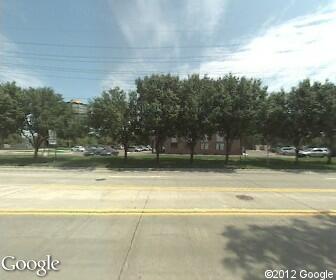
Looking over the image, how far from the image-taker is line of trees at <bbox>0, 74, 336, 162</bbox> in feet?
91.6

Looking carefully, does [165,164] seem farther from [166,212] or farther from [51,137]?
[166,212]

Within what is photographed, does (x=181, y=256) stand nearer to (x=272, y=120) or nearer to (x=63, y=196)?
(x=63, y=196)

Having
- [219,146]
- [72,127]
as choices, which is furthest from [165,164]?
[219,146]

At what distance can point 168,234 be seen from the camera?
7137mm

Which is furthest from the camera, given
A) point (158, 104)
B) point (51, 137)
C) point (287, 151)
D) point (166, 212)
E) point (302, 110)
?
point (287, 151)

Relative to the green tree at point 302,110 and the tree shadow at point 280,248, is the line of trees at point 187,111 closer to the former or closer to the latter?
the green tree at point 302,110

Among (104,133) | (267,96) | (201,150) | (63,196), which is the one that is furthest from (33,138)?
(201,150)

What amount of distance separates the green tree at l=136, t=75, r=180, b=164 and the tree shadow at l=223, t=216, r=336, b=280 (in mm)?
19823

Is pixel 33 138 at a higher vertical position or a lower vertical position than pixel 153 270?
higher

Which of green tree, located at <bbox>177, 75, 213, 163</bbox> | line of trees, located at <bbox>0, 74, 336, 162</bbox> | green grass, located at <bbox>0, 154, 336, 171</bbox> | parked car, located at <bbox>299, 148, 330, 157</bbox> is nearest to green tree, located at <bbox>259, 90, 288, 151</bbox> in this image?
line of trees, located at <bbox>0, 74, 336, 162</bbox>

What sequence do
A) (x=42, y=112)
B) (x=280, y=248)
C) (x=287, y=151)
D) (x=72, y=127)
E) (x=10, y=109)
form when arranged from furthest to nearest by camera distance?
(x=287, y=151) → (x=72, y=127) → (x=42, y=112) → (x=10, y=109) → (x=280, y=248)

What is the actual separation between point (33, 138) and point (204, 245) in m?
30.6

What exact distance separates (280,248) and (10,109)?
94.8ft

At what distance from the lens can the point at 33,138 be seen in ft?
111
